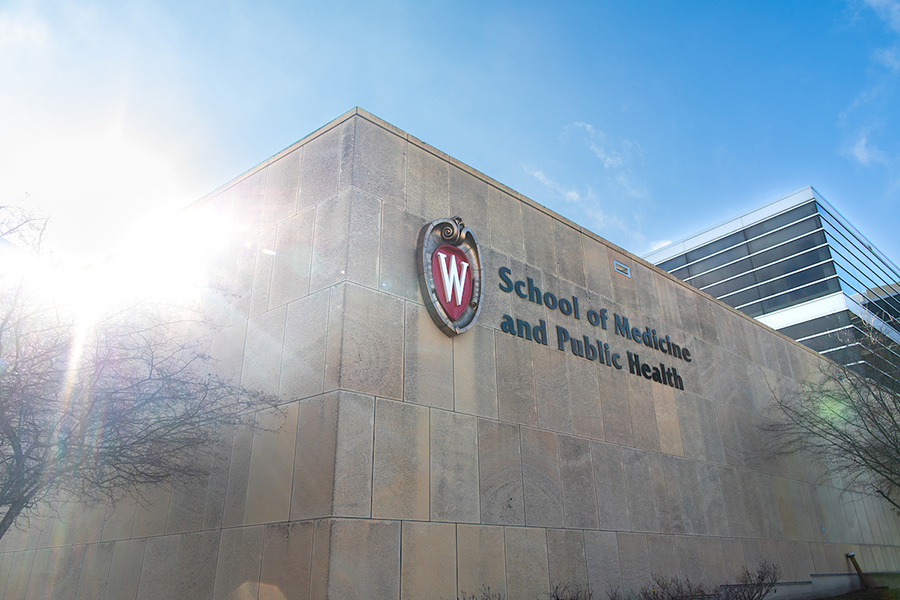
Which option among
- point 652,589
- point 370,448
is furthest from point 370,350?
point 652,589

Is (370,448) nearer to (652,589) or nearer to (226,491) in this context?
(226,491)

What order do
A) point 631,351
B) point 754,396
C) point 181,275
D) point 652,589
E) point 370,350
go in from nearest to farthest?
1. point 370,350
2. point 652,589
3. point 181,275
4. point 631,351
5. point 754,396

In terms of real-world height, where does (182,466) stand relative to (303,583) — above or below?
above

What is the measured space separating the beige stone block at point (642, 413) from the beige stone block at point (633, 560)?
2.03 metres

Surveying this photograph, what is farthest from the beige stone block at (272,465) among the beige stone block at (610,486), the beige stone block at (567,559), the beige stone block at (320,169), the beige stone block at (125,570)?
the beige stone block at (610,486)

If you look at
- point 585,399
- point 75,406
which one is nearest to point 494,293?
point 585,399

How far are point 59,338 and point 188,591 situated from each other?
4165mm

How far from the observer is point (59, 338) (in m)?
8.72

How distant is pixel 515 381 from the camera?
11.7m

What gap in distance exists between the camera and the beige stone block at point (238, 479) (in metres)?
9.65

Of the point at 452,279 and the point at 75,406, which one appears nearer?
the point at 75,406

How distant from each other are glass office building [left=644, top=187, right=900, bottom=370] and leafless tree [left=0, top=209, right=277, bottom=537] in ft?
203

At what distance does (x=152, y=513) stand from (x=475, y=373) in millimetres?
5996

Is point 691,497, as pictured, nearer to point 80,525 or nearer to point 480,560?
point 480,560
